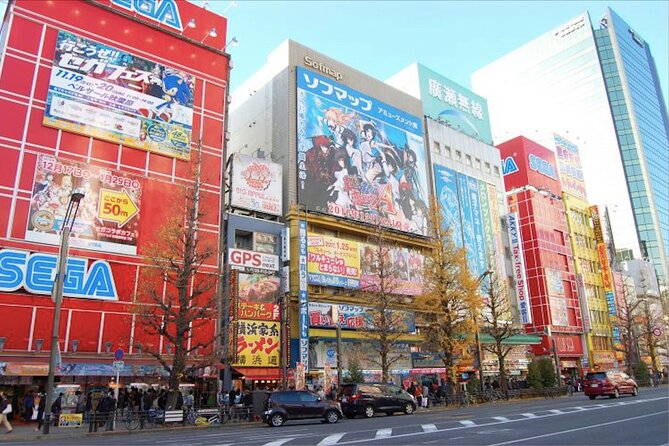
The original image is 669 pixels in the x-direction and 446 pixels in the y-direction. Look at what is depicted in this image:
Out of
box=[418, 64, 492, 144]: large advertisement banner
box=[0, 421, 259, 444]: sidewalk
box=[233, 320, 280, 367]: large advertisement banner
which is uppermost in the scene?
box=[418, 64, 492, 144]: large advertisement banner

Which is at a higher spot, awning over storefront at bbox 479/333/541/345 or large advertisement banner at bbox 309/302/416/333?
large advertisement banner at bbox 309/302/416/333

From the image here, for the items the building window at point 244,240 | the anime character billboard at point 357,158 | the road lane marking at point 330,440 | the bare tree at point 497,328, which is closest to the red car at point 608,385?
the bare tree at point 497,328

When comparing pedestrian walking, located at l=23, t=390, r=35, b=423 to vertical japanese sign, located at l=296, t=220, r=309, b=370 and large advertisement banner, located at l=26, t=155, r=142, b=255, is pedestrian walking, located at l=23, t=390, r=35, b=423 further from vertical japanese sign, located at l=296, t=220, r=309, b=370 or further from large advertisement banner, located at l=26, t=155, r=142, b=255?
vertical japanese sign, located at l=296, t=220, r=309, b=370

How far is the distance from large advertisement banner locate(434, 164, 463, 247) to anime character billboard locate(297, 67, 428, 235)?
3.09m

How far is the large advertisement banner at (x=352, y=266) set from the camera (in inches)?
1454

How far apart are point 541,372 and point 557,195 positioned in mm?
36825

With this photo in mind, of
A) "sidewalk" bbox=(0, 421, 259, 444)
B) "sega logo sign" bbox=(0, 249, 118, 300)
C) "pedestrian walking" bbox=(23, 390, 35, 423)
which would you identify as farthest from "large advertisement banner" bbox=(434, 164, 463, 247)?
"pedestrian walking" bbox=(23, 390, 35, 423)

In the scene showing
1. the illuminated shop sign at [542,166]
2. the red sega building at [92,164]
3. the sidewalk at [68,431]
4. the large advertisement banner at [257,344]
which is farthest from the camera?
the illuminated shop sign at [542,166]

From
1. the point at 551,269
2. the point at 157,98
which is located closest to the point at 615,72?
the point at 551,269

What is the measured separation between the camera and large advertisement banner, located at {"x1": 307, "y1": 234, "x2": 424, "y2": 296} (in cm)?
3694

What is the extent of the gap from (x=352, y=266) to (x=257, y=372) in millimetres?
11429

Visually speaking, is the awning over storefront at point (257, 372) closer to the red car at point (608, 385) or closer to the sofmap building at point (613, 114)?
the red car at point (608, 385)

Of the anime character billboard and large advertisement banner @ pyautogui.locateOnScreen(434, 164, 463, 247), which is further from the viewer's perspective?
large advertisement banner @ pyautogui.locateOnScreen(434, 164, 463, 247)

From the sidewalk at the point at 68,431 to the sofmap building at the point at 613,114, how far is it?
9799 centimetres
